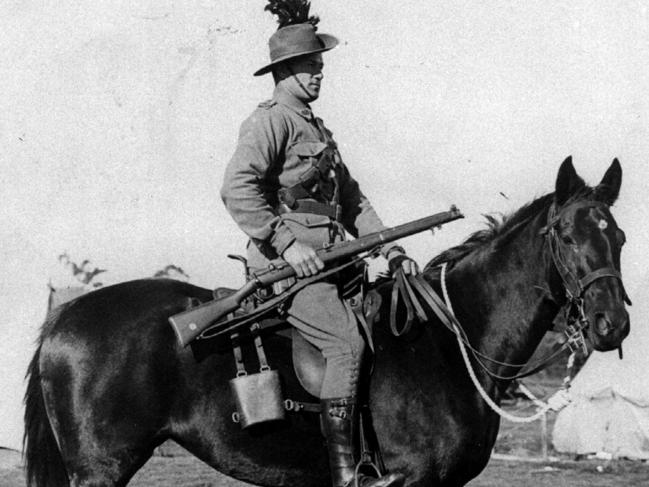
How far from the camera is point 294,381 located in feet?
19.5

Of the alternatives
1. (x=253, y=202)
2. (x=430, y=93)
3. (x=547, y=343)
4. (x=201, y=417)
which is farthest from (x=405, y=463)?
(x=547, y=343)

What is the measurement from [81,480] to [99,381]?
645mm

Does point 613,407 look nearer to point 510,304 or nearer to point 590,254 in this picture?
point 510,304

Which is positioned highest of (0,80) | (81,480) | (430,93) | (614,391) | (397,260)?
(0,80)

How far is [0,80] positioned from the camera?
12.4m

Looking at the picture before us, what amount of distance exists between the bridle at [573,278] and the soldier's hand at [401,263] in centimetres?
90

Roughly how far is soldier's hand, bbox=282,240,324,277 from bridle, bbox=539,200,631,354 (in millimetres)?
1492

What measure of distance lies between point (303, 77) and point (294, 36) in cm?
28

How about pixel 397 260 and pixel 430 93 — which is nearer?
pixel 397 260

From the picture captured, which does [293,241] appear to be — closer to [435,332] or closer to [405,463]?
[435,332]

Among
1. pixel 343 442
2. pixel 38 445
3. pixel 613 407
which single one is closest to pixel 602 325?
pixel 343 442

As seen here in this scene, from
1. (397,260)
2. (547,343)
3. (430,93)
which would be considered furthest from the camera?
(547,343)

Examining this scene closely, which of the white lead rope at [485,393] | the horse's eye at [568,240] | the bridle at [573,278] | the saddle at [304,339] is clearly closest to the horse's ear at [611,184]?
the bridle at [573,278]

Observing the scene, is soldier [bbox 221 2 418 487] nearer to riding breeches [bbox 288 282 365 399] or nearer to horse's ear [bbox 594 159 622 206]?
riding breeches [bbox 288 282 365 399]
